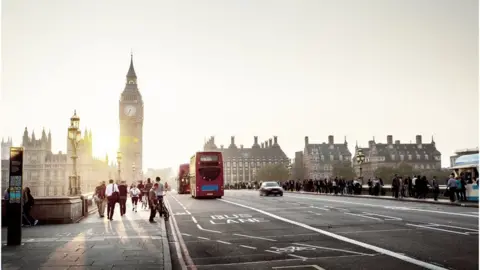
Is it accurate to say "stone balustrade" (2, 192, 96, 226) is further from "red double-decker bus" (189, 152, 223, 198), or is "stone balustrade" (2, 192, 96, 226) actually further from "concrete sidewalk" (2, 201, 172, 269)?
"red double-decker bus" (189, 152, 223, 198)

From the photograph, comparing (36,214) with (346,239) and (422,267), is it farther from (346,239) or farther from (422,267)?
(422,267)

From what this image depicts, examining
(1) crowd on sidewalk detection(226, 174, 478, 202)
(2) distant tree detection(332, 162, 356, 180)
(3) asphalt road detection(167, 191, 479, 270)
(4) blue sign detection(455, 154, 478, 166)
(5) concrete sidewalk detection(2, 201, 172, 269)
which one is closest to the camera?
(5) concrete sidewalk detection(2, 201, 172, 269)

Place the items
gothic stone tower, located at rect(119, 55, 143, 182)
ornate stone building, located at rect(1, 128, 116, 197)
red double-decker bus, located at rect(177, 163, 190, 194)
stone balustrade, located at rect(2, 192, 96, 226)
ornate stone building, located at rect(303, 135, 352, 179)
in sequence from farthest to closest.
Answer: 1. gothic stone tower, located at rect(119, 55, 143, 182)
2. ornate stone building, located at rect(303, 135, 352, 179)
3. ornate stone building, located at rect(1, 128, 116, 197)
4. red double-decker bus, located at rect(177, 163, 190, 194)
5. stone balustrade, located at rect(2, 192, 96, 226)

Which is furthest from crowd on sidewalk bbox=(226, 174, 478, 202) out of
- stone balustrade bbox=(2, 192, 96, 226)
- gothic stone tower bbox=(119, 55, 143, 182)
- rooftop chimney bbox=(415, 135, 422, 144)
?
gothic stone tower bbox=(119, 55, 143, 182)

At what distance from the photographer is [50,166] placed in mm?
122500

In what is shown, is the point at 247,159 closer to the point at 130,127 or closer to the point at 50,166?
the point at 130,127

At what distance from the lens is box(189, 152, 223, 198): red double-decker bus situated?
3891cm

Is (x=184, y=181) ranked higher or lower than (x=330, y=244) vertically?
higher

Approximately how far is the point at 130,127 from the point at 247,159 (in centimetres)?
4778

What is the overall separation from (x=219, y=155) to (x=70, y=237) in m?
25.9

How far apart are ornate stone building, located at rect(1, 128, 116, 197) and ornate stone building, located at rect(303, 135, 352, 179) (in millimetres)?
63802

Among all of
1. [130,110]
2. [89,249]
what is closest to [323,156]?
[130,110]

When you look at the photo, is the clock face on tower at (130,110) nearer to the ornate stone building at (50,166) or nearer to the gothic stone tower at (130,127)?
the gothic stone tower at (130,127)

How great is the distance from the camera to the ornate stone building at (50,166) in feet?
379
